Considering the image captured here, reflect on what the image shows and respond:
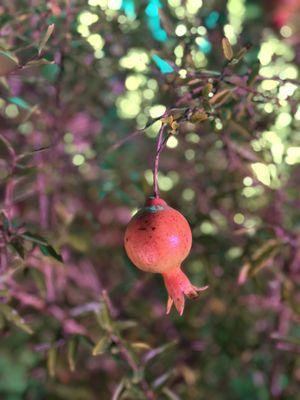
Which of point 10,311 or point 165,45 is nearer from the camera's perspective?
point 10,311

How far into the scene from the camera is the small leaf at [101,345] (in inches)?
40.4

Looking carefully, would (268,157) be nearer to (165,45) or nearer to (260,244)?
(260,244)

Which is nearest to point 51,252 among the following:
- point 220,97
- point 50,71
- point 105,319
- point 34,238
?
point 34,238

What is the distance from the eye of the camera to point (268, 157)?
1125 mm

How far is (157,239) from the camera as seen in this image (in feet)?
2.38

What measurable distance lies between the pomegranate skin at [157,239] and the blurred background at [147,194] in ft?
0.69

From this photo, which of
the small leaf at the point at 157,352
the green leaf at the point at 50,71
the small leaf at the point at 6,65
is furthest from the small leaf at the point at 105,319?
the green leaf at the point at 50,71

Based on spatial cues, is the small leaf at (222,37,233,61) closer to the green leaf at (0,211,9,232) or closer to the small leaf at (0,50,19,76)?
the small leaf at (0,50,19,76)

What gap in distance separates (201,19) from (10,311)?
66 cm

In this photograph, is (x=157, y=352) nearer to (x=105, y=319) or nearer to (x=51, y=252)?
(x=105, y=319)

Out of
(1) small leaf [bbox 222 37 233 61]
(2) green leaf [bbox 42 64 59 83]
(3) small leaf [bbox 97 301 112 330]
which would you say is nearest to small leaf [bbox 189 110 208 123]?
(1) small leaf [bbox 222 37 233 61]

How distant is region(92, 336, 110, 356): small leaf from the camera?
40.4 inches

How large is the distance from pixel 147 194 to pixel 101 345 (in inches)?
13.0

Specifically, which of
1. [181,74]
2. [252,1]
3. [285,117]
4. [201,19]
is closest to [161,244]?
[181,74]
